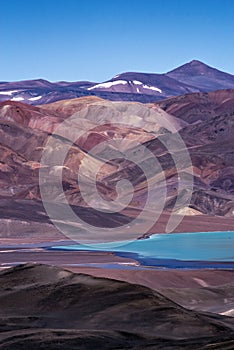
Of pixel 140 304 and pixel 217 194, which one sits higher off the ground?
pixel 140 304

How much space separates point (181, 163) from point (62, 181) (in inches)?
1073

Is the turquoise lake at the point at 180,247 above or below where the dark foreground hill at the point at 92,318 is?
below

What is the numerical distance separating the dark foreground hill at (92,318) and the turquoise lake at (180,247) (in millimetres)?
40890

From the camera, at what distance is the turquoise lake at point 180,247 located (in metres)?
77.1

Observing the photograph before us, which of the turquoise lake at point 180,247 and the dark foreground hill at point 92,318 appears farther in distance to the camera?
the turquoise lake at point 180,247

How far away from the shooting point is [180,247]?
8750 cm

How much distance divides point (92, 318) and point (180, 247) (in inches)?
2341

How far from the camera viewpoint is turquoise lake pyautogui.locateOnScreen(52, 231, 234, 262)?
253 feet

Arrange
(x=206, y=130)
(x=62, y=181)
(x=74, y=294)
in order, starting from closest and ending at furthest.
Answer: (x=74, y=294) < (x=62, y=181) < (x=206, y=130)

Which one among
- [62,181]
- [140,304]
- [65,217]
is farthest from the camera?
[62,181]

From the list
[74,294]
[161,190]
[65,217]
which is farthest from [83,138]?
[74,294]

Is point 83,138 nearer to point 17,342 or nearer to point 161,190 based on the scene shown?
point 161,190

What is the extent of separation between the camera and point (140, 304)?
29469 millimetres

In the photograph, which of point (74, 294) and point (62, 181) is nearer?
point (74, 294)
